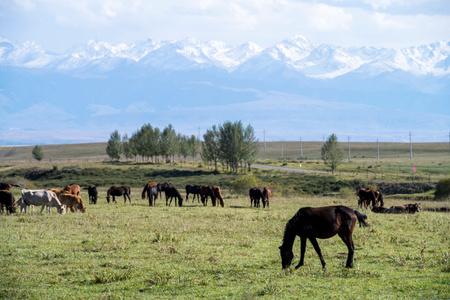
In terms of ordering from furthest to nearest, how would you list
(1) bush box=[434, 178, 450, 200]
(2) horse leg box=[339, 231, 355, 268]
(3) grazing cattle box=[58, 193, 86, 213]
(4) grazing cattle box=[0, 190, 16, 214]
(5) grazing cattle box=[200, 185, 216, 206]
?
(1) bush box=[434, 178, 450, 200], (5) grazing cattle box=[200, 185, 216, 206], (3) grazing cattle box=[58, 193, 86, 213], (4) grazing cattle box=[0, 190, 16, 214], (2) horse leg box=[339, 231, 355, 268]

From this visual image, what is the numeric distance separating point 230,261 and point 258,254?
4.84 ft

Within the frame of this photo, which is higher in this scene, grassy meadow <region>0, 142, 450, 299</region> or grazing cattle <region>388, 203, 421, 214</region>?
grassy meadow <region>0, 142, 450, 299</region>

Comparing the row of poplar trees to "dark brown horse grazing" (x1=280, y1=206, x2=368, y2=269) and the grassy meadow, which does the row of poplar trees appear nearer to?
the grassy meadow

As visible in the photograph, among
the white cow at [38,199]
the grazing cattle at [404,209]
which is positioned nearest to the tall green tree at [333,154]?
the grazing cattle at [404,209]

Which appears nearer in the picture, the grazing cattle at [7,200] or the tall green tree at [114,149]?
the grazing cattle at [7,200]

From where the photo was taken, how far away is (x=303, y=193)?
5900 cm

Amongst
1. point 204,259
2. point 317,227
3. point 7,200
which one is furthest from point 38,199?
point 317,227

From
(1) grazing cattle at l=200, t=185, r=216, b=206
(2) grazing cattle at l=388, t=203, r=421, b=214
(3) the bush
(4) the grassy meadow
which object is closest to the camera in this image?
(4) the grassy meadow

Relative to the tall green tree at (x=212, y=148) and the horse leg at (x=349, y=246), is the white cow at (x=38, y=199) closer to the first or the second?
the horse leg at (x=349, y=246)

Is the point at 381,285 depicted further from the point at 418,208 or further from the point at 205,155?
the point at 205,155

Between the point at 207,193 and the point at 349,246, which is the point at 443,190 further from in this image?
the point at 349,246

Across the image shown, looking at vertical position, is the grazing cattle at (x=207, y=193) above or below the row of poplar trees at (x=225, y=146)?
below

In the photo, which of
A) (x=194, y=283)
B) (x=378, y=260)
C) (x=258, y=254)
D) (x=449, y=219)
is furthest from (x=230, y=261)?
(x=449, y=219)

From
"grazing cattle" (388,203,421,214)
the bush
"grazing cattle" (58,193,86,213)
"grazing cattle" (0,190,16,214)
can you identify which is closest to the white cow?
"grazing cattle" (0,190,16,214)
